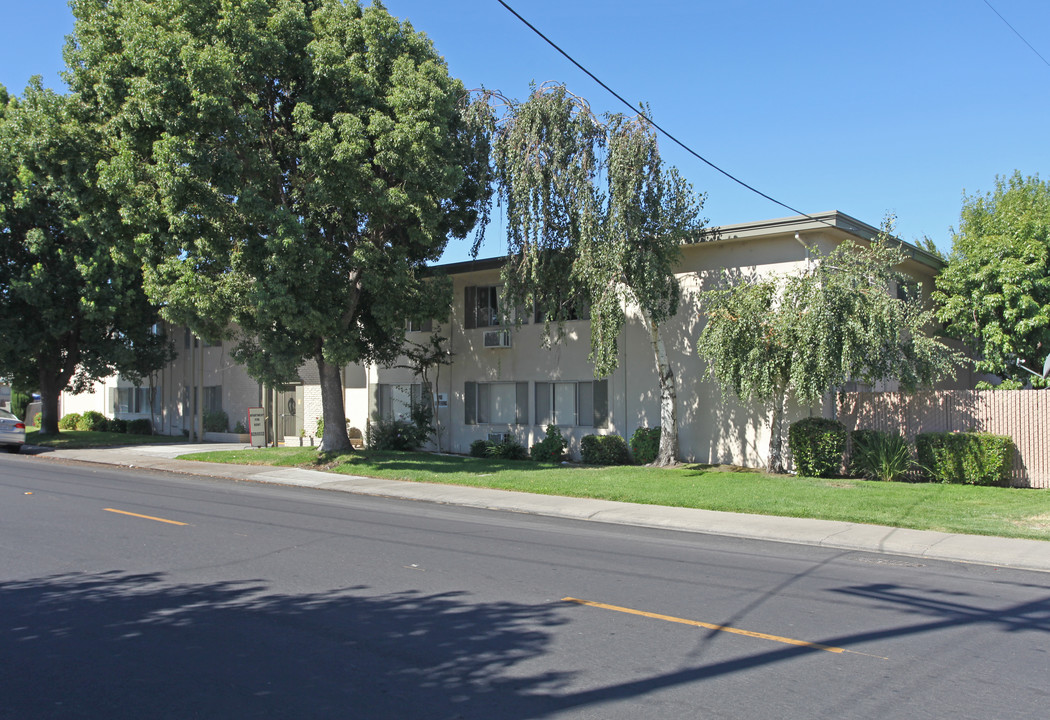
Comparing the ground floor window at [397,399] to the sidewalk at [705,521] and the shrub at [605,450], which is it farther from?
the shrub at [605,450]

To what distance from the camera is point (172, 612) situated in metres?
6.96

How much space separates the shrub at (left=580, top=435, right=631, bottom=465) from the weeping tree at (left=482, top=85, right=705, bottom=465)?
61.7 inches

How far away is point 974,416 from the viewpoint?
55.7ft

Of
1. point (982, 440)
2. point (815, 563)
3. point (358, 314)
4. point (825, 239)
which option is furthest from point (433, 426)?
point (815, 563)

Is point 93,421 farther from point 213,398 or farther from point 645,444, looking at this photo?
point 645,444

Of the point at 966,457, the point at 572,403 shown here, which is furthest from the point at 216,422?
the point at 966,457

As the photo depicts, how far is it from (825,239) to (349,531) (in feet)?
43.9

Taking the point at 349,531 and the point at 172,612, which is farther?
the point at 349,531

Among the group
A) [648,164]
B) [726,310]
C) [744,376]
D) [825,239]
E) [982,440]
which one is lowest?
[982,440]

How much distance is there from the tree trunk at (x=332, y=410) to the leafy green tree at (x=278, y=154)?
160 centimetres

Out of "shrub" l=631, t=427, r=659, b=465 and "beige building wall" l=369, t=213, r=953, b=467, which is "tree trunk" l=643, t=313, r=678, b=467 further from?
"beige building wall" l=369, t=213, r=953, b=467

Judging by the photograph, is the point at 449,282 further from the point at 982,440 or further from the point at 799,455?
the point at 982,440

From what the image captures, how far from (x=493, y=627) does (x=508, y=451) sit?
658 inches

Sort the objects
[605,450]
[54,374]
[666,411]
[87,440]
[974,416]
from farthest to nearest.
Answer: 1. [54,374]
2. [87,440]
3. [605,450]
4. [666,411]
5. [974,416]
